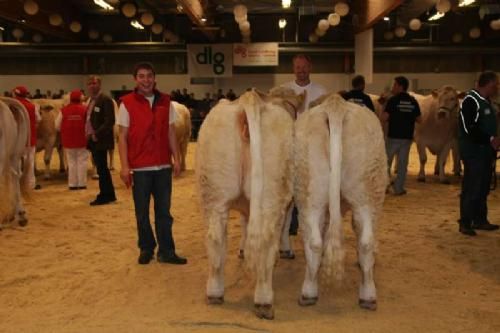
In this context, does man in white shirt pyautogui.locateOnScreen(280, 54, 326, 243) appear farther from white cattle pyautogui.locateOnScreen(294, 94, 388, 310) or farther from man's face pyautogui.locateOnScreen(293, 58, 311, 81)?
white cattle pyautogui.locateOnScreen(294, 94, 388, 310)

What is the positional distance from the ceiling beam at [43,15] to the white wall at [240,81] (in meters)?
2.93

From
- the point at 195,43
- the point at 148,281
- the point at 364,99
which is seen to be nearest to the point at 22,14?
the point at 195,43

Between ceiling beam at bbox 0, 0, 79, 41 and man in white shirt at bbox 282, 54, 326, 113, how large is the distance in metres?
12.4

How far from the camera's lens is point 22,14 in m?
16.6

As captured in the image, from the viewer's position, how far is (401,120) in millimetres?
9094

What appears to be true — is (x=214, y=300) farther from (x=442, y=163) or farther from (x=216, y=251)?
(x=442, y=163)

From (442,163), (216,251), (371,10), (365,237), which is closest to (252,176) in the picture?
(216,251)

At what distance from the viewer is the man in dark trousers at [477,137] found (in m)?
6.15

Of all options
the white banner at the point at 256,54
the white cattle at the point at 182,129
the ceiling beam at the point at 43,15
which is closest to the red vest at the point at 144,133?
the white cattle at the point at 182,129

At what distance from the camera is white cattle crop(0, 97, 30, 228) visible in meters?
6.50

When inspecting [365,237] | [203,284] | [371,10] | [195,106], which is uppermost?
[371,10]

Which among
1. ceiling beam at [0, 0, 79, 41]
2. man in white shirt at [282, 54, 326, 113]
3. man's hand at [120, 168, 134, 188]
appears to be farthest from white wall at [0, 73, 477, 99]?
man's hand at [120, 168, 134, 188]

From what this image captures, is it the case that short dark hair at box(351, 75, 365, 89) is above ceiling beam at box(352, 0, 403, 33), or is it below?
below

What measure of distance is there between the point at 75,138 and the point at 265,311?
Answer: 681 centimetres
